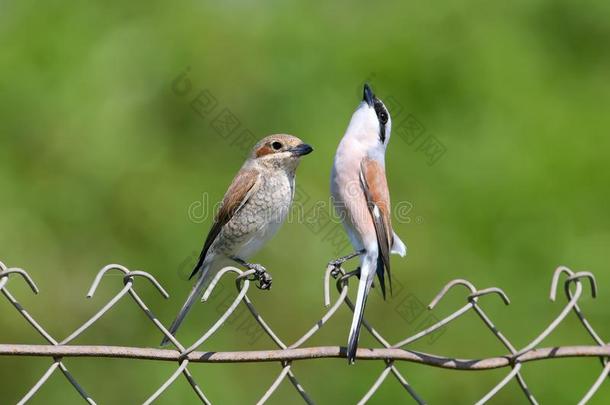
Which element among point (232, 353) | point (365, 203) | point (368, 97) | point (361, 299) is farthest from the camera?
point (368, 97)

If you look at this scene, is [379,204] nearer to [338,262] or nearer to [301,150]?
[301,150]

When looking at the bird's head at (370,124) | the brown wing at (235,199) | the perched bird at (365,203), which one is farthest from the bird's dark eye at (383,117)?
the brown wing at (235,199)

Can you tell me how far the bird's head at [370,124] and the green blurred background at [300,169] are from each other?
0.67 m

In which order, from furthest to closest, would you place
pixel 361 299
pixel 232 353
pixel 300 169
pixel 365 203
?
pixel 300 169 < pixel 365 203 < pixel 361 299 < pixel 232 353

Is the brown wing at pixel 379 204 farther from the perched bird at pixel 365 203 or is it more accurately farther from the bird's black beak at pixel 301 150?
Result: the bird's black beak at pixel 301 150

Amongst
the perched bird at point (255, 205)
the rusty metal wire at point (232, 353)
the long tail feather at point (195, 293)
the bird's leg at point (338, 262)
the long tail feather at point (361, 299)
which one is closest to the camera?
the rusty metal wire at point (232, 353)

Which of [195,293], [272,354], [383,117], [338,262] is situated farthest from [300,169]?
[272,354]

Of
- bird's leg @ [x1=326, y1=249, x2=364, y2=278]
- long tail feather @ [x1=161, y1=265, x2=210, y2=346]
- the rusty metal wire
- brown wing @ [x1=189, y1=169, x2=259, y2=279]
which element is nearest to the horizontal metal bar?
the rusty metal wire

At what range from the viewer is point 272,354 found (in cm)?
200

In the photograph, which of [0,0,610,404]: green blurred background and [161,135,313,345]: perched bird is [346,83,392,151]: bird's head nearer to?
[161,135,313,345]: perched bird

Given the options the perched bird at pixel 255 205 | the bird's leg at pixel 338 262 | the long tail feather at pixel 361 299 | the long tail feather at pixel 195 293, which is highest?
the perched bird at pixel 255 205

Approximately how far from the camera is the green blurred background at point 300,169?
3.90 meters

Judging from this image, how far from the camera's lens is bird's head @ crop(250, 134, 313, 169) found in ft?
11.3

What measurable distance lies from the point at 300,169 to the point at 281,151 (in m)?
0.80
